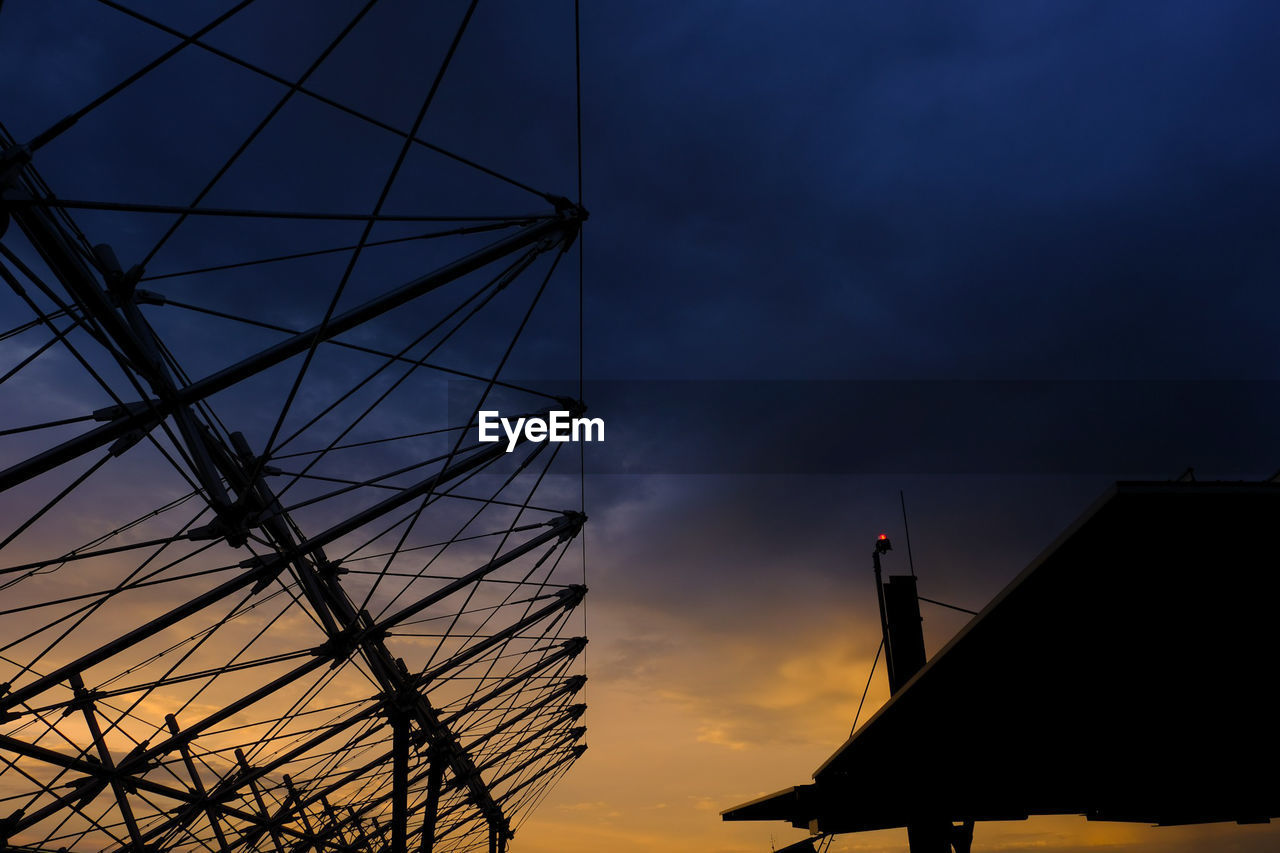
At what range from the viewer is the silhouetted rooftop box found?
4.97 metres

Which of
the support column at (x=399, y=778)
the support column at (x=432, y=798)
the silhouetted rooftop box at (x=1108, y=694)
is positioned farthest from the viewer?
the support column at (x=432, y=798)

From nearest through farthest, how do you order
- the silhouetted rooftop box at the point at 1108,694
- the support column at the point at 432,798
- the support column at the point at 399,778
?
1. the silhouetted rooftop box at the point at 1108,694
2. the support column at the point at 399,778
3. the support column at the point at 432,798

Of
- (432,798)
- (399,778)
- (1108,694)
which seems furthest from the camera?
(432,798)

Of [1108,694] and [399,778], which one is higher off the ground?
[399,778]

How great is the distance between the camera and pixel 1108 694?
27.2ft

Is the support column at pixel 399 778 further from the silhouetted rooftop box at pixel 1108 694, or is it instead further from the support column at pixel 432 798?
the silhouetted rooftop box at pixel 1108 694

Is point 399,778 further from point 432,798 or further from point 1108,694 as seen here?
point 1108,694

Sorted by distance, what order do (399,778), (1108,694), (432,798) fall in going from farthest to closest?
1. (432,798)
2. (399,778)
3. (1108,694)

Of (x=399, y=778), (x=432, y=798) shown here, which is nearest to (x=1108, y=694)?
(x=399, y=778)

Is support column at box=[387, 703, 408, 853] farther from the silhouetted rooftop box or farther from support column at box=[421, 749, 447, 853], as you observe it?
the silhouetted rooftop box

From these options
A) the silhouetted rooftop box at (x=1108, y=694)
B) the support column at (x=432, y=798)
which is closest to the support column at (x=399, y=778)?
the support column at (x=432, y=798)

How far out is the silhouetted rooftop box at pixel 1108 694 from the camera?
16.3 ft

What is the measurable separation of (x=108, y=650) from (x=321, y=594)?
13.2 ft

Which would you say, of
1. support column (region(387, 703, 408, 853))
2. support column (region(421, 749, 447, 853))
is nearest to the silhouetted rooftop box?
support column (region(387, 703, 408, 853))
